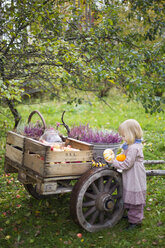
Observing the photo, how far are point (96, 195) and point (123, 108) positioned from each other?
7.97 metres

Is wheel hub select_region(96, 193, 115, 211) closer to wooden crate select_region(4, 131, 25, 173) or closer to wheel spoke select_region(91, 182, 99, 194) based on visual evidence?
wheel spoke select_region(91, 182, 99, 194)

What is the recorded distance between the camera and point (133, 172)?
303 cm

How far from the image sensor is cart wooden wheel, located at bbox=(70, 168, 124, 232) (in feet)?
9.34

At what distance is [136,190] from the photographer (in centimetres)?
300

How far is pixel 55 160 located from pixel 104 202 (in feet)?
2.26

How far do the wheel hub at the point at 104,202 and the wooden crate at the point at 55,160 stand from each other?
0.32 meters

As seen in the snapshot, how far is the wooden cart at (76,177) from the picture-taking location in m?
2.77

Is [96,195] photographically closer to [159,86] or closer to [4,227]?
[4,227]

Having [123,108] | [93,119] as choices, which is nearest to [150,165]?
[93,119]

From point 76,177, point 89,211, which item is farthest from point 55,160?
point 89,211

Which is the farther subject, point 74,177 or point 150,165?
point 150,165

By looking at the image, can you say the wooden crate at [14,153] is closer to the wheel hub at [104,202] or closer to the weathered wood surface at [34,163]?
the weathered wood surface at [34,163]

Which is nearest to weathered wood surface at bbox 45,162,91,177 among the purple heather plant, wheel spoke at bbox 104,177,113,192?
wheel spoke at bbox 104,177,113,192

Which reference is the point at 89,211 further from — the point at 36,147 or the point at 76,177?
the point at 36,147
